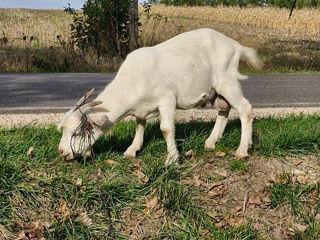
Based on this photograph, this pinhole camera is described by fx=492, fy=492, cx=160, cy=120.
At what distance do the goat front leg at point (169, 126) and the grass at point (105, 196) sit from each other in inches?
4.4

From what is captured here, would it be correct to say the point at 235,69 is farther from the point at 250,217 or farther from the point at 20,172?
the point at 20,172

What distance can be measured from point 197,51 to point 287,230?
2112mm

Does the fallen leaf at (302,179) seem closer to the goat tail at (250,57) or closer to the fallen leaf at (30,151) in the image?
the goat tail at (250,57)

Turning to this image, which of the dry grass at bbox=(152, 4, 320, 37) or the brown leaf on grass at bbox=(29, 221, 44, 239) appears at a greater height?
the dry grass at bbox=(152, 4, 320, 37)

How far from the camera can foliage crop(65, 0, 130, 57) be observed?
15523mm

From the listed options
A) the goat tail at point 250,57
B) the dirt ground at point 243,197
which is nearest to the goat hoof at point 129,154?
the dirt ground at point 243,197

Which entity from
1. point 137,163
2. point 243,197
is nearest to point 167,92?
point 137,163

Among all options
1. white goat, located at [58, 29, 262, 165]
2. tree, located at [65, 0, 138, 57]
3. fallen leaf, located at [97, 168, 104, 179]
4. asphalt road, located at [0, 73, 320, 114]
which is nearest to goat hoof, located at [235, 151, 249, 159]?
white goat, located at [58, 29, 262, 165]

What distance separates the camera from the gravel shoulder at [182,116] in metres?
6.75

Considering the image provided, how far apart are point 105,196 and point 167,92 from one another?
123cm

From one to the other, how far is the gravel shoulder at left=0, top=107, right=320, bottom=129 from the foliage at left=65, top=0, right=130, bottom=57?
8242mm

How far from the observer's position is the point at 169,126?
16.4 feet

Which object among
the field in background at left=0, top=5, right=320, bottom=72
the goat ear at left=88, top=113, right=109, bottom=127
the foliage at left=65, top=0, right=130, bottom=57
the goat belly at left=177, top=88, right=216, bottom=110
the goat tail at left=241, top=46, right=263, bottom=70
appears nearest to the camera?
the goat ear at left=88, top=113, right=109, bottom=127

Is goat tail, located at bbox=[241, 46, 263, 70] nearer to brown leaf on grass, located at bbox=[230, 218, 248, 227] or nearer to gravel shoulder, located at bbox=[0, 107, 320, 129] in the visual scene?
gravel shoulder, located at bbox=[0, 107, 320, 129]
